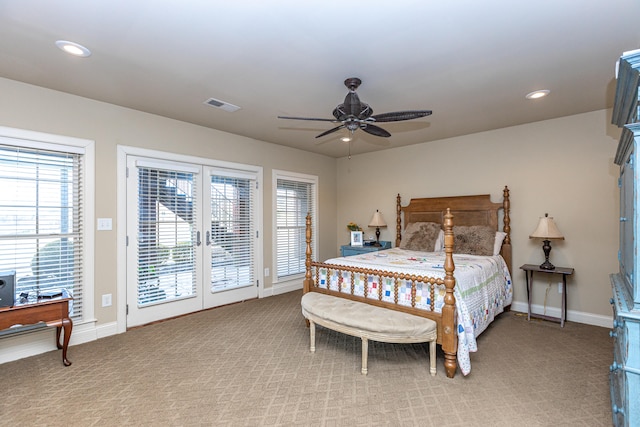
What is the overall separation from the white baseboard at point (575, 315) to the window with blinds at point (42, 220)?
17.3 feet

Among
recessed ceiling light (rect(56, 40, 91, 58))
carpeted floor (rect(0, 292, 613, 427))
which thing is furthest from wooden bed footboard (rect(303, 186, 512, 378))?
recessed ceiling light (rect(56, 40, 91, 58))

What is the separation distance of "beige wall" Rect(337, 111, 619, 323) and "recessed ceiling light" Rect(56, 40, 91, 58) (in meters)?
4.43

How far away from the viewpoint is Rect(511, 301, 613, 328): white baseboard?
3529mm

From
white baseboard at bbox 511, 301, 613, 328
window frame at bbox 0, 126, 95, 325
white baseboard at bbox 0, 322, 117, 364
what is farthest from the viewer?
white baseboard at bbox 511, 301, 613, 328

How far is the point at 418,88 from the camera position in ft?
9.61

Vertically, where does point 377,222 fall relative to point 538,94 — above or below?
below

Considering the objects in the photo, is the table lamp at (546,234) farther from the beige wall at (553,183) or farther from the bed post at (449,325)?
the bed post at (449,325)

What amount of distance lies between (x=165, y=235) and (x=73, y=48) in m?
2.17

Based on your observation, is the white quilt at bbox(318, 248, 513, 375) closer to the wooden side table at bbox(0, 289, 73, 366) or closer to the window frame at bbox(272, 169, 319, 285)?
the window frame at bbox(272, 169, 319, 285)

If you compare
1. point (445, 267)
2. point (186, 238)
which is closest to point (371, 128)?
point (445, 267)

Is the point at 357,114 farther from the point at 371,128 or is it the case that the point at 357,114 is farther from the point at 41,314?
the point at 41,314

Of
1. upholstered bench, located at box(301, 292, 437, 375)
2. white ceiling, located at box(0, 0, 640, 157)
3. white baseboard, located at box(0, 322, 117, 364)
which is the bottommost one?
white baseboard, located at box(0, 322, 117, 364)

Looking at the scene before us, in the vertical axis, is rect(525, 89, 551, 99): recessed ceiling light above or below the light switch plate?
above

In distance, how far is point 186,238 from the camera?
399 cm
